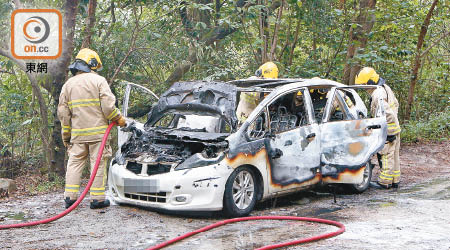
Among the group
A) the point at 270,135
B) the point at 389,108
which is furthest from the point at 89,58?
the point at 389,108

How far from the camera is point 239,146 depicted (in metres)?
6.17

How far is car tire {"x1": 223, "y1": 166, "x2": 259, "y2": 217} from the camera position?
19.8ft

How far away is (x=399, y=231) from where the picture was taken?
17.9 feet

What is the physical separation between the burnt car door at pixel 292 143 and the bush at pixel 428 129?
819cm

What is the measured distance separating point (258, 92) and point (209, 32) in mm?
4804

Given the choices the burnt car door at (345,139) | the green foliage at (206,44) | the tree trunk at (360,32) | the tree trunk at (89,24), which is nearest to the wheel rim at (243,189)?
the burnt car door at (345,139)

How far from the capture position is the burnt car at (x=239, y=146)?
19.6ft

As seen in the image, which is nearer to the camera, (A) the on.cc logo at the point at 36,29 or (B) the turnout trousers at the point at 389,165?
(B) the turnout trousers at the point at 389,165

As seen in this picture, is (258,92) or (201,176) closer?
(201,176)

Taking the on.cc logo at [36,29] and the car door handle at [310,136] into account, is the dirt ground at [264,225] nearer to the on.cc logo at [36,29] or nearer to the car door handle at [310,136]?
the car door handle at [310,136]

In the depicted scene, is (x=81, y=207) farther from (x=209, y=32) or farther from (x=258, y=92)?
(x=209, y=32)

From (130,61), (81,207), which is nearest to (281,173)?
(81,207)

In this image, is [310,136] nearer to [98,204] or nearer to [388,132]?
[388,132]

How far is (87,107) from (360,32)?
7.69m
